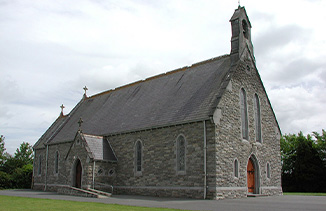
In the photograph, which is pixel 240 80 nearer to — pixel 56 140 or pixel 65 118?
pixel 56 140

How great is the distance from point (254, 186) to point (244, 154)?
10.1 ft

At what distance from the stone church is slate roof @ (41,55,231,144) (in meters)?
0.11

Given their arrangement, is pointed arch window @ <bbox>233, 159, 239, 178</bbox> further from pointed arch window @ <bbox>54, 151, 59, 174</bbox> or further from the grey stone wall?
pointed arch window @ <bbox>54, 151, 59, 174</bbox>

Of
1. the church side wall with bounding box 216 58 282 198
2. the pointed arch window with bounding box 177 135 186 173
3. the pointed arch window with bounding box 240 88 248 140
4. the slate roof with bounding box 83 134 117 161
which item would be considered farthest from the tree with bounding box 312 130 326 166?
the slate roof with bounding box 83 134 117 161

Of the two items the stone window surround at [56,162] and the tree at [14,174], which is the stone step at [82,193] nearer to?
the stone window surround at [56,162]

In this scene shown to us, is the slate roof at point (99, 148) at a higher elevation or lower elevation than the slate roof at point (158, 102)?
lower

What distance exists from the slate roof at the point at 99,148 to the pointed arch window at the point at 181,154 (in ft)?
22.7

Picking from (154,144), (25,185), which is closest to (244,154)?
(154,144)

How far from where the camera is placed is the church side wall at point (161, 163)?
21109 millimetres

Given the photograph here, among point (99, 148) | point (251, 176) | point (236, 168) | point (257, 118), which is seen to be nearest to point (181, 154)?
point (236, 168)

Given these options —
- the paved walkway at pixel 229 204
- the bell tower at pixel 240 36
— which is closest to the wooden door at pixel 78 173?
the paved walkway at pixel 229 204

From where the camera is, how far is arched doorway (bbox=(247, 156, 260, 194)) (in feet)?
79.2

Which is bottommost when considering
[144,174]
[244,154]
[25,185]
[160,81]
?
[25,185]

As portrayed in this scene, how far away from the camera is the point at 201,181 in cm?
2048
